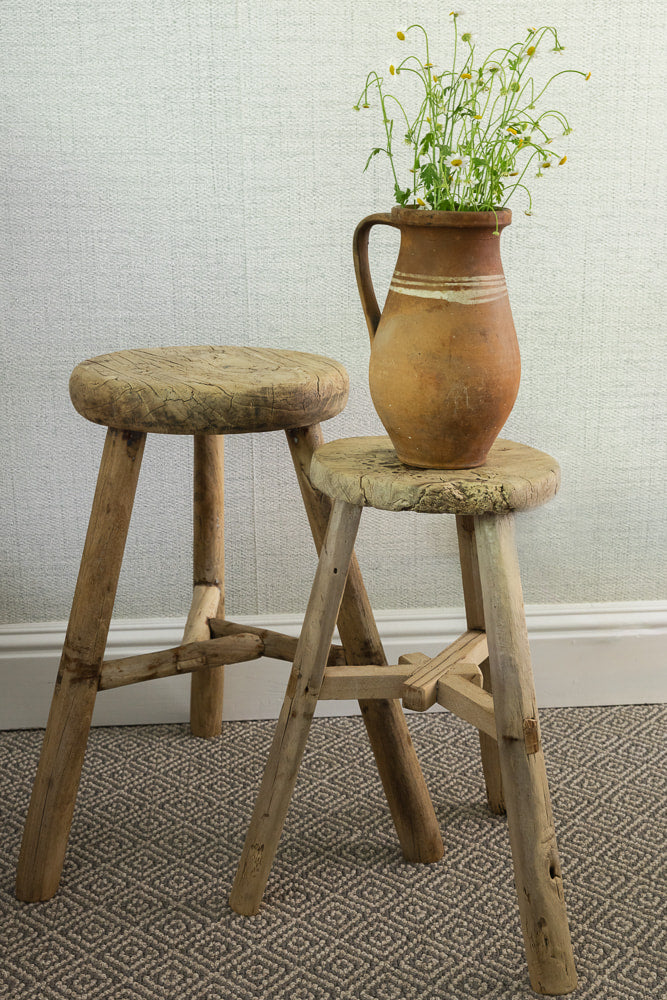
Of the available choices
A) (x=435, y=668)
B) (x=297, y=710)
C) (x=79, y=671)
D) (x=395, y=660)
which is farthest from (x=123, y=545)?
(x=395, y=660)

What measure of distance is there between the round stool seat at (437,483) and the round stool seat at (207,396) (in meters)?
0.07

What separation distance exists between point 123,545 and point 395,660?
61 centimetres

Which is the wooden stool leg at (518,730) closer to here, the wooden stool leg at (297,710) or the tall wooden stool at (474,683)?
the tall wooden stool at (474,683)

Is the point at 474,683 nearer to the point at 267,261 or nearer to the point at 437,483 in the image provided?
the point at 437,483

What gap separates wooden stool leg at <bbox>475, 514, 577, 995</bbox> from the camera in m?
0.94

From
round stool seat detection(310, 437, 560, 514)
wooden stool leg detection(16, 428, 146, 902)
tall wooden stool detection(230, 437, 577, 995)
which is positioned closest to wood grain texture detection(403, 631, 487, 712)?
tall wooden stool detection(230, 437, 577, 995)

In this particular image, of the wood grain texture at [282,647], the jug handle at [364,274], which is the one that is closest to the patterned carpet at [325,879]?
the wood grain texture at [282,647]

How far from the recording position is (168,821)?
4.22 feet

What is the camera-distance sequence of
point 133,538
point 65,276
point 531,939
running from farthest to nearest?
point 133,538 < point 65,276 < point 531,939

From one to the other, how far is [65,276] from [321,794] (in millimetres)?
836

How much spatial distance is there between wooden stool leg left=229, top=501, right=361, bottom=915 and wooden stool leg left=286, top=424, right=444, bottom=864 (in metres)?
0.10

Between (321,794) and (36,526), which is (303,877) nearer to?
(321,794)

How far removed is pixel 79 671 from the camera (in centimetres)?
111

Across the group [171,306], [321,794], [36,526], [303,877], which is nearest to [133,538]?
[36,526]
